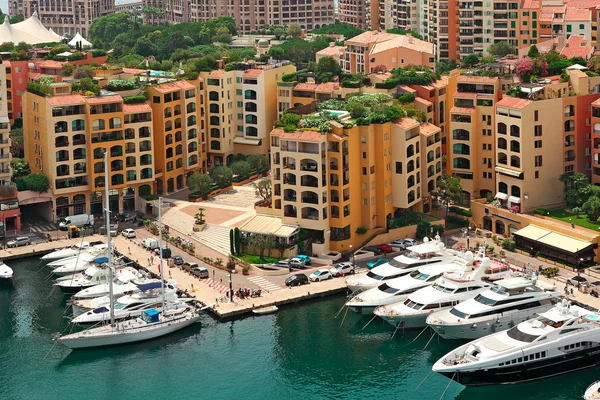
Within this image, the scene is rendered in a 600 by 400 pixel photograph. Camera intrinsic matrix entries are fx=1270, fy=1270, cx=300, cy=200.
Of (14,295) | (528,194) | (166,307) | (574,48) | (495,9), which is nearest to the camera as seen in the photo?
(166,307)

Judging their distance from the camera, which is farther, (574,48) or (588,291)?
(574,48)

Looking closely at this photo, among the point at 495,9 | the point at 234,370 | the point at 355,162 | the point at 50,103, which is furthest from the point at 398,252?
the point at 495,9

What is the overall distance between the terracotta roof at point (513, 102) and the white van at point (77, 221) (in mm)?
41140

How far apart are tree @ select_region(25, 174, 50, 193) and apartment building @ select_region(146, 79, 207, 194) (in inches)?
435

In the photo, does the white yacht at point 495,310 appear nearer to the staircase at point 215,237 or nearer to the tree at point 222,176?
the staircase at point 215,237

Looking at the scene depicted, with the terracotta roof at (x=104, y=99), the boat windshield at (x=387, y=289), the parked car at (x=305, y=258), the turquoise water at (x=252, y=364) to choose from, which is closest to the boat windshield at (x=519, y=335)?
the turquoise water at (x=252, y=364)

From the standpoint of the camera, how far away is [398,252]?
114125 mm

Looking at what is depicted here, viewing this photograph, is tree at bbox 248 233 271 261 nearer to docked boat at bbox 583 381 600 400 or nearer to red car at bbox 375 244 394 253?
red car at bbox 375 244 394 253

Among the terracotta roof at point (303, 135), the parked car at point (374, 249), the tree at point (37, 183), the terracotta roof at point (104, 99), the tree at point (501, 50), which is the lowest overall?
the parked car at point (374, 249)

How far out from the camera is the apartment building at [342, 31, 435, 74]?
528 ft

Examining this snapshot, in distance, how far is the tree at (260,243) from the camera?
11244cm

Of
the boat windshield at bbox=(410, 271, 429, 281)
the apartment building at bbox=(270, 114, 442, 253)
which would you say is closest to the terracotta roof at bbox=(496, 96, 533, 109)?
the apartment building at bbox=(270, 114, 442, 253)

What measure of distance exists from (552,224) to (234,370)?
3545 cm

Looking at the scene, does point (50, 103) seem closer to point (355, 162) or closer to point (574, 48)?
point (355, 162)
